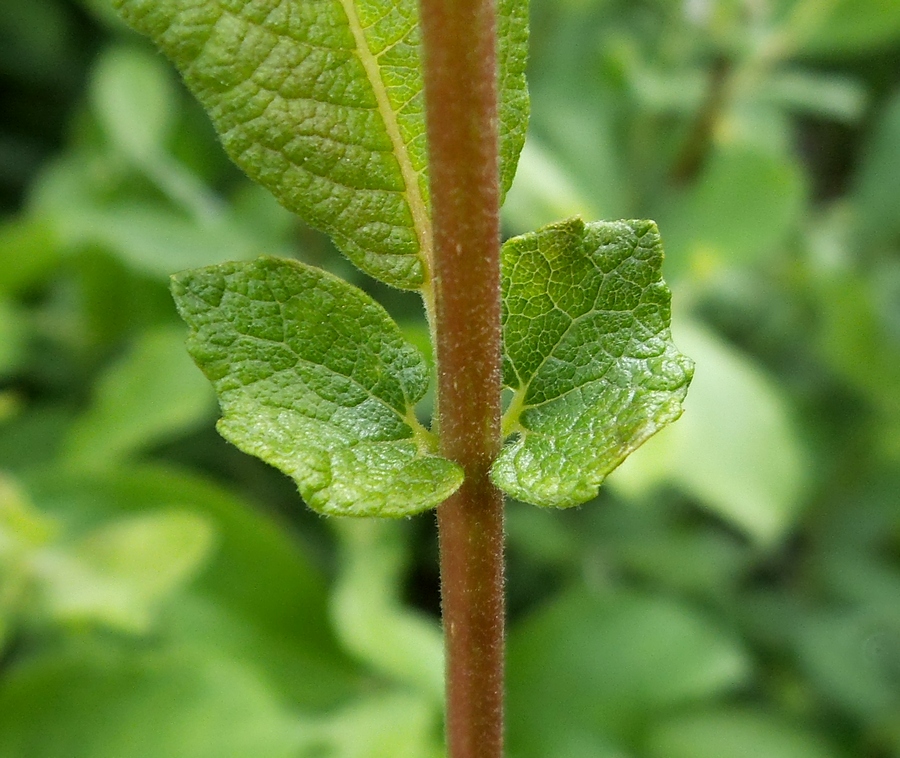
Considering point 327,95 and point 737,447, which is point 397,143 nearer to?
point 327,95

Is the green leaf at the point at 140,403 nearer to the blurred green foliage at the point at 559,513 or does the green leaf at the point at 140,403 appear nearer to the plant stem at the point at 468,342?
the blurred green foliage at the point at 559,513

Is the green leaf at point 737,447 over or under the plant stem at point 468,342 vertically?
over

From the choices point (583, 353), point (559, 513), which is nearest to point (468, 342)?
point (583, 353)

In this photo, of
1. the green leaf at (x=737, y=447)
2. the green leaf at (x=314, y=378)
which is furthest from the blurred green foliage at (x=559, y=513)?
the green leaf at (x=314, y=378)

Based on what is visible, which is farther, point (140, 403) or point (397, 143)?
point (140, 403)

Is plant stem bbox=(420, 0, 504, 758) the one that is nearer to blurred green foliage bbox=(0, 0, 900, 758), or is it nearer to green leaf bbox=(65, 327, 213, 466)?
blurred green foliage bbox=(0, 0, 900, 758)

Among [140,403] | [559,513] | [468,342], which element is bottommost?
[468,342]

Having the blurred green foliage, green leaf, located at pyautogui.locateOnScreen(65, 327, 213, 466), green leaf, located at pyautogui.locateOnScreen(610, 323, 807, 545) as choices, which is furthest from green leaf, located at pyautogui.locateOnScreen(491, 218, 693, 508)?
green leaf, located at pyautogui.locateOnScreen(65, 327, 213, 466)
